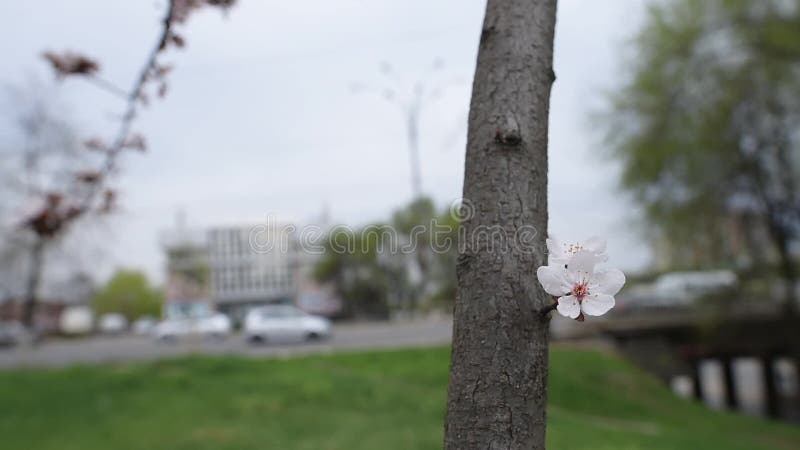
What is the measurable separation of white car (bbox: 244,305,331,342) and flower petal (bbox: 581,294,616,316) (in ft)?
55.8

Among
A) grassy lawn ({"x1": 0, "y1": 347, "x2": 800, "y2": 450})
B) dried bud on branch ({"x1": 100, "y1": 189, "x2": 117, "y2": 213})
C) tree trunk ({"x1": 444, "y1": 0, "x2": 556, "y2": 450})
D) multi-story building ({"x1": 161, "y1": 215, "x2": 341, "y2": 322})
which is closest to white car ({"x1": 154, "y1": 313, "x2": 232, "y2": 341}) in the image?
multi-story building ({"x1": 161, "y1": 215, "x2": 341, "y2": 322})

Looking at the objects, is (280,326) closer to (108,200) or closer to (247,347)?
(247,347)

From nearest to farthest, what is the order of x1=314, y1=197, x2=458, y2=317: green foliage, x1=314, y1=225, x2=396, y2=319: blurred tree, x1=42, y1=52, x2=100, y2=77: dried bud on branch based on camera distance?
x1=42, y1=52, x2=100, y2=77: dried bud on branch → x1=314, y1=197, x2=458, y2=317: green foliage → x1=314, y1=225, x2=396, y2=319: blurred tree

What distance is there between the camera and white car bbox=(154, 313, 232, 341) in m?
19.6

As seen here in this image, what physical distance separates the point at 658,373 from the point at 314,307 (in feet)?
73.6

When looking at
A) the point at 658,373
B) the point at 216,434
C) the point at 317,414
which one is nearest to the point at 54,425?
the point at 216,434

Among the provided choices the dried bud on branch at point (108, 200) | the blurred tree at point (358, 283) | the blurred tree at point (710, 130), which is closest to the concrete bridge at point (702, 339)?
the blurred tree at point (710, 130)

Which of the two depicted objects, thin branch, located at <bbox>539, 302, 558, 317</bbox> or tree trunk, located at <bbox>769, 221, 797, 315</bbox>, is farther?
tree trunk, located at <bbox>769, 221, 797, 315</bbox>

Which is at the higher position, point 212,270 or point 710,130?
point 710,130

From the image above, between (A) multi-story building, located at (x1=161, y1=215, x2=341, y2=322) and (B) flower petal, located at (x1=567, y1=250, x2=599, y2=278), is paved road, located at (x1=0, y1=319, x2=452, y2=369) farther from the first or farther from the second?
(B) flower petal, located at (x1=567, y1=250, x2=599, y2=278)

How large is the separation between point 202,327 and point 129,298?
44423mm

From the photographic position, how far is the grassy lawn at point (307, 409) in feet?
25.7

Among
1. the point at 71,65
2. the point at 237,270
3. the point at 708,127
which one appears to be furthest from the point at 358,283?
the point at 71,65

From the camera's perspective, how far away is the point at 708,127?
576 inches
